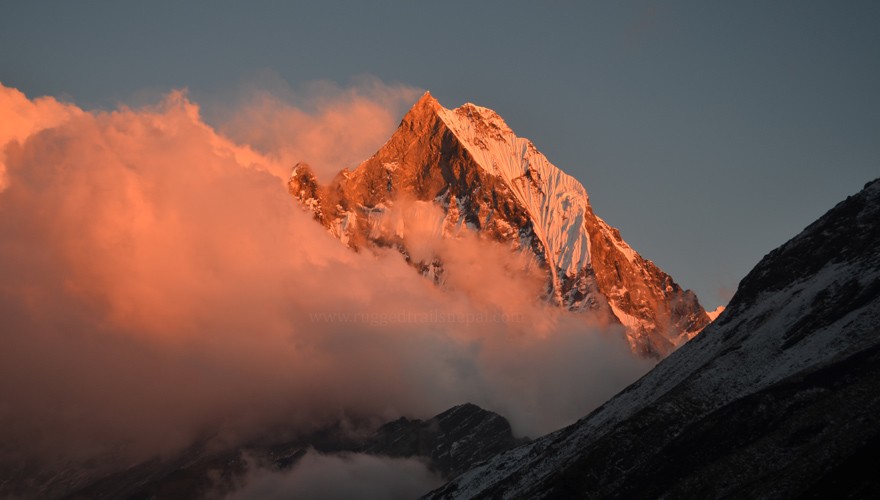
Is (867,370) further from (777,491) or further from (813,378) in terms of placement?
(777,491)

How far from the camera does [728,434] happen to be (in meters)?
162

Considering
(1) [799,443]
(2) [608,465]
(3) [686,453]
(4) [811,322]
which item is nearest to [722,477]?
(1) [799,443]

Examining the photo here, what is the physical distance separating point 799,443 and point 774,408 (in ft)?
62.6

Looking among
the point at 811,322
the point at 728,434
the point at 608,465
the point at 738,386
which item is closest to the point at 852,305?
the point at 811,322

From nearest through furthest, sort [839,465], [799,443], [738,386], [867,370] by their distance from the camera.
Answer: [839,465] → [799,443] → [867,370] → [738,386]

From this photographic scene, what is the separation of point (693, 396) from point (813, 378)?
30.4 m

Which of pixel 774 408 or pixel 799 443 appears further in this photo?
pixel 774 408

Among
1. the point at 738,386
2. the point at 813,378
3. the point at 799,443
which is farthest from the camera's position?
the point at 738,386

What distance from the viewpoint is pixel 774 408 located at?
523ft

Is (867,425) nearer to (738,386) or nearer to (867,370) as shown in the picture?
(867,370)

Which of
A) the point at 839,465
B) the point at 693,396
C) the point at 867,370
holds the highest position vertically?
the point at 693,396

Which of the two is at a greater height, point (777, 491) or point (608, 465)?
point (608, 465)

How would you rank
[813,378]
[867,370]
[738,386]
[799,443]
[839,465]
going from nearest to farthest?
[839,465]
[799,443]
[867,370]
[813,378]
[738,386]

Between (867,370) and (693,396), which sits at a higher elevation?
(693,396)
